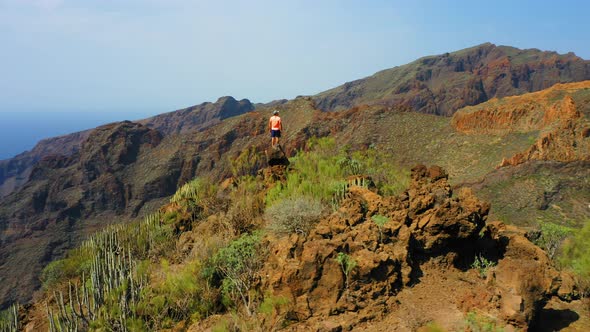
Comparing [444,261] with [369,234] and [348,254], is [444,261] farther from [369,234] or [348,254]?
[348,254]

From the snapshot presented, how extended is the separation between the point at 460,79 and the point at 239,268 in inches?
4429

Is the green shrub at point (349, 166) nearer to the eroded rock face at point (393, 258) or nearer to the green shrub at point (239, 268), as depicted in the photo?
the eroded rock face at point (393, 258)

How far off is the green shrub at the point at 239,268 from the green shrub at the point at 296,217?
65 centimetres

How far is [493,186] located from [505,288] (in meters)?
23.1

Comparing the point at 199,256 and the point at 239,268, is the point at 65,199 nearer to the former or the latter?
the point at 199,256

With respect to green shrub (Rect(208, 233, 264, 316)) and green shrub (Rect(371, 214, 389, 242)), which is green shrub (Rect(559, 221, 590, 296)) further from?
green shrub (Rect(208, 233, 264, 316))

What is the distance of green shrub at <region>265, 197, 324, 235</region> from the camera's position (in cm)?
920

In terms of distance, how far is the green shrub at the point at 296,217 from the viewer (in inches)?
362

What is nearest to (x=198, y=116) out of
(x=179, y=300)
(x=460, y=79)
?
(x=460, y=79)

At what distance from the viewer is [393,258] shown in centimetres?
782

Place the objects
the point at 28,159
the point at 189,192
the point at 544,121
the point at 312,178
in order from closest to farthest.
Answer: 1. the point at 312,178
2. the point at 189,192
3. the point at 544,121
4. the point at 28,159

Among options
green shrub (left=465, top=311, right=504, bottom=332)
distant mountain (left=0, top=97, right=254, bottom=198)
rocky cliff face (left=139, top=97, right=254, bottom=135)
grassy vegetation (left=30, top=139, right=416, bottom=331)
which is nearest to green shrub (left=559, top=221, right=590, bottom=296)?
green shrub (left=465, top=311, right=504, bottom=332)

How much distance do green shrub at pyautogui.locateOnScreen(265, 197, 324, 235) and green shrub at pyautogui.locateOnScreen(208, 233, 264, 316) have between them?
0.65 m

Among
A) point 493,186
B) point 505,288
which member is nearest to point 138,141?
point 493,186
